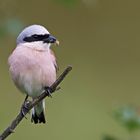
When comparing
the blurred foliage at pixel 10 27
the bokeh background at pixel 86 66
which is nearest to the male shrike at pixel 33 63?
the blurred foliage at pixel 10 27

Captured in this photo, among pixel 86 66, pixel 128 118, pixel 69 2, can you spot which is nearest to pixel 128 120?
pixel 128 118

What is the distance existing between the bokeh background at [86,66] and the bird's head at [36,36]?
96.2 inches

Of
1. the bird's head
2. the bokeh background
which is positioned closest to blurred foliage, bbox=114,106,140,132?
the bird's head

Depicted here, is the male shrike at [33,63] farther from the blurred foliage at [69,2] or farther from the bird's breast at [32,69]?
the blurred foliage at [69,2]

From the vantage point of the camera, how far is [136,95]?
21.0 feet

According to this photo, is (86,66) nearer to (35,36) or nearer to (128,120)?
(35,36)

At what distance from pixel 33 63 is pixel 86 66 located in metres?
3.00

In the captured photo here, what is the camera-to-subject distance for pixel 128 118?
2.72 m

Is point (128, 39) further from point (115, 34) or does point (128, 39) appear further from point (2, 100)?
point (2, 100)

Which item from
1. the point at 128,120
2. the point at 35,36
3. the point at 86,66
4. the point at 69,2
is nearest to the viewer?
the point at 128,120

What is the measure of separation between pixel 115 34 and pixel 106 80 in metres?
0.47

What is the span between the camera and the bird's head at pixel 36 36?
133 inches

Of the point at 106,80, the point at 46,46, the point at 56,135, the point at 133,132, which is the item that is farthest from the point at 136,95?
the point at 133,132

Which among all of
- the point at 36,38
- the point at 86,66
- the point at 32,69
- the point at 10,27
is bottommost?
the point at 86,66
